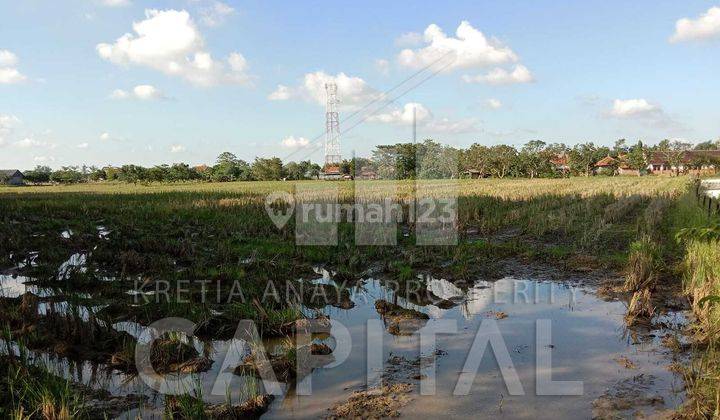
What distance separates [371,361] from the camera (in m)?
4.66

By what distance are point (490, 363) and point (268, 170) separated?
86510 mm

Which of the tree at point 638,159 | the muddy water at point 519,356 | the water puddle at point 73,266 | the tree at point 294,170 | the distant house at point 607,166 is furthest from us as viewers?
the tree at point 294,170

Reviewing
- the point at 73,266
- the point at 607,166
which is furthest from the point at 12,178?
the point at 607,166

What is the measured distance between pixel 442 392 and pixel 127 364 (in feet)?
9.29

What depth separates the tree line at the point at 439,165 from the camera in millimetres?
73688

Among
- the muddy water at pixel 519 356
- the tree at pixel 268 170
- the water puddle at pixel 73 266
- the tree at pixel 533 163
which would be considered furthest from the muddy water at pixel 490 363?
the tree at pixel 268 170

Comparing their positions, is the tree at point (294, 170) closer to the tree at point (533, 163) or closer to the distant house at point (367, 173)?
the distant house at point (367, 173)

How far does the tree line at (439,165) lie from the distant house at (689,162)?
17.9 inches

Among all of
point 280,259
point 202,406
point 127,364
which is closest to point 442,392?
point 202,406

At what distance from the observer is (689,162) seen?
6781 cm

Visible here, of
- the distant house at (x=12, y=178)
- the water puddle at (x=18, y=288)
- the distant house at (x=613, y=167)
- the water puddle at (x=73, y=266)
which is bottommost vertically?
the water puddle at (x=18, y=288)

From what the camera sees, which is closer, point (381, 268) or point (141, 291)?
point (141, 291)

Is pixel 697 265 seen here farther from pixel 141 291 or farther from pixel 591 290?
pixel 141 291

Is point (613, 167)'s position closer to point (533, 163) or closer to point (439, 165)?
point (533, 163)
